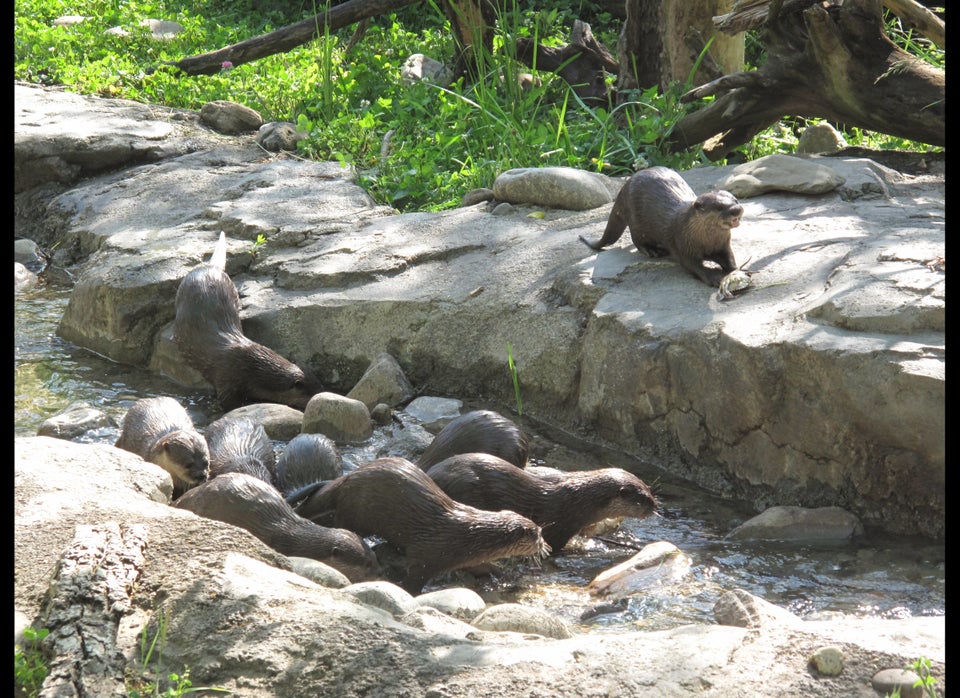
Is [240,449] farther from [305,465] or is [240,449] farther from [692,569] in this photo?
[692,569]

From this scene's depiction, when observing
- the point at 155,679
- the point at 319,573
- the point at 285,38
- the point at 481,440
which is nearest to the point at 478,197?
the point at 481,440

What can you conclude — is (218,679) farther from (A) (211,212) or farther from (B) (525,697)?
(A) (211,212)

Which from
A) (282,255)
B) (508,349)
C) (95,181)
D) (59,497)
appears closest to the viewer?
(59,497)

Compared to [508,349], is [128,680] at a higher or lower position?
higher

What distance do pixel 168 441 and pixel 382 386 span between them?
1.24 m

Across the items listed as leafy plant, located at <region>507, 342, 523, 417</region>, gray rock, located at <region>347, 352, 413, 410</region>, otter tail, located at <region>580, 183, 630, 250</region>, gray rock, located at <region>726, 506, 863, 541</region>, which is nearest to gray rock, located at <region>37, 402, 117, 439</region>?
gray rock, located at <region>347, 352, 413, 410</region>

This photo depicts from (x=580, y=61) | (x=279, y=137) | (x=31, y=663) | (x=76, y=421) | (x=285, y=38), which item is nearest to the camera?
(x=31, y=663)

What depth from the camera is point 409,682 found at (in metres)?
2.15

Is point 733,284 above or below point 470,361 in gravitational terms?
above

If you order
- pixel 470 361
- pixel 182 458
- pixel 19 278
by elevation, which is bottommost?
pixel 470 361

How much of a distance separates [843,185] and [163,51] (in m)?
6.35

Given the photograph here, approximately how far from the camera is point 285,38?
866 cm

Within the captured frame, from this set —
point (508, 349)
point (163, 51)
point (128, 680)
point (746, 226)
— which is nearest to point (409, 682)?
point (128, 680)

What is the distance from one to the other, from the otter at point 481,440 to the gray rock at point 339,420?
0.61m
